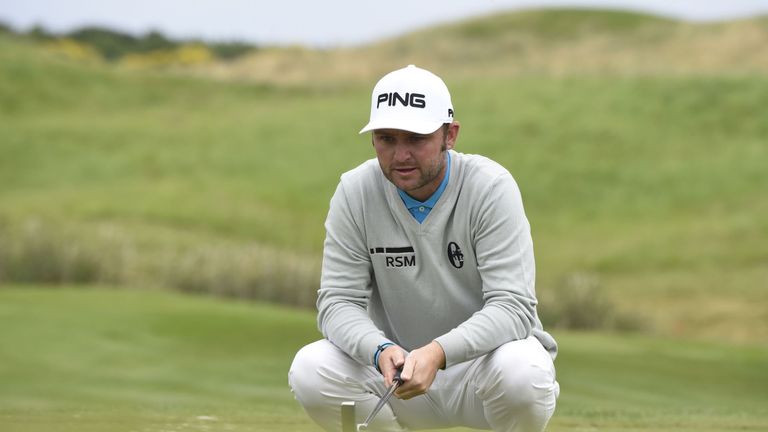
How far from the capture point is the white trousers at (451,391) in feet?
14.9

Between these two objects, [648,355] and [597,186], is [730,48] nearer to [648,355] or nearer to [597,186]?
[597,186]

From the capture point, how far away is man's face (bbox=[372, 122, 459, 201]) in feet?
14.8

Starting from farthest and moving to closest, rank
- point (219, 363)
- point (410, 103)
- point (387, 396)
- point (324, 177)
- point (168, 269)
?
point (324, 177)
point (168, 269)
point (219, 363)
point (410, 103)
point (387, 396)

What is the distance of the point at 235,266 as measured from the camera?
735 inches

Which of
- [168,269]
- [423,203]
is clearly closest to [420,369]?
[423,203]

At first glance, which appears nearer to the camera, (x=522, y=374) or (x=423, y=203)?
(x=522, y=374)

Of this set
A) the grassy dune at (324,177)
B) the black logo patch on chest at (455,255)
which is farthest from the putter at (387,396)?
the grassy dune at (324,177)

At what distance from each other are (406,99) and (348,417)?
1.15 meters

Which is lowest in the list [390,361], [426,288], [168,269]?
[168,269]

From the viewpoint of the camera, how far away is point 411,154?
4.55 meters

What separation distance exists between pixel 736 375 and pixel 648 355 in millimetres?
1104

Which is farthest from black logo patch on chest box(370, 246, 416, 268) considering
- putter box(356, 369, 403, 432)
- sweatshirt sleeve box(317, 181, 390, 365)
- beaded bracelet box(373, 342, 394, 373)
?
putter box(356, 369, 403, 432)

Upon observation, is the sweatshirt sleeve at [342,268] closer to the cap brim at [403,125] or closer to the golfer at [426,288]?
the golfer at [426,288]

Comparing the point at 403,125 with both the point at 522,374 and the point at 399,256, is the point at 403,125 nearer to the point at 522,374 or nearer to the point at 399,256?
the point at 399,256
